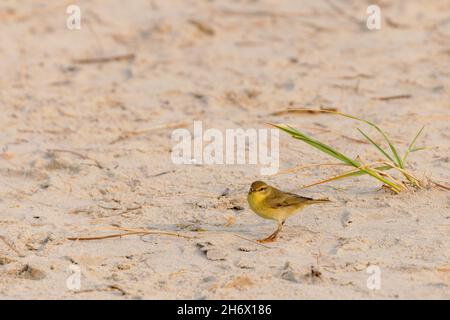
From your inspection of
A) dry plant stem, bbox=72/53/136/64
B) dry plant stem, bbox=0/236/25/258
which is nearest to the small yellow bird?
dry plant stem, bbox=0/236/25/258

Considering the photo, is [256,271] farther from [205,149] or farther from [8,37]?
[8,37]

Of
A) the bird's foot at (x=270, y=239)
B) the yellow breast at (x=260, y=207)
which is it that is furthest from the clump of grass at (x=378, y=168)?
the bird's foot at (x=270, y=239)

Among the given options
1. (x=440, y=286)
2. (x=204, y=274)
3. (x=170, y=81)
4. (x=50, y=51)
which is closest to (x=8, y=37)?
(x=50, y=51)

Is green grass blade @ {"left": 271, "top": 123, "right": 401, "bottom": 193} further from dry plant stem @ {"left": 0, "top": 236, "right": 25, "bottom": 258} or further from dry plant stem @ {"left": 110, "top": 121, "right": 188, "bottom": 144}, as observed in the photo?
dry plant stem @ {"left": 110, "top": 121, "right": 188, "bottom": 144}

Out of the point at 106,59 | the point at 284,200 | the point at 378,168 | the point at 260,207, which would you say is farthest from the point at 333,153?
the point at 106,59

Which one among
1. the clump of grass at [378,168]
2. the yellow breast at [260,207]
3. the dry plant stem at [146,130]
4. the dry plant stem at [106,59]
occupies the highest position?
the dry plant stem at [106,59]

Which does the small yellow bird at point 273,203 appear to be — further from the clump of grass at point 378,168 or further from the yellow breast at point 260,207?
the clump of grass at point 378,168
